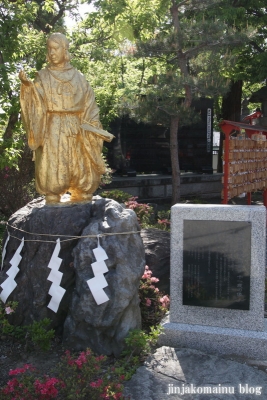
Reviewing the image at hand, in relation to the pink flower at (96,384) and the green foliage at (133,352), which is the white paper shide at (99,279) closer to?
the green foliage at (133,352)

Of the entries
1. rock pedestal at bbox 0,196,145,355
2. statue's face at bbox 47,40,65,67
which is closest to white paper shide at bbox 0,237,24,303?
rock pedestal at bbox 0,196,145,355

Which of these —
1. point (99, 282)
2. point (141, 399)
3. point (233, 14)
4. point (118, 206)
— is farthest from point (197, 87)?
point (141, 399)

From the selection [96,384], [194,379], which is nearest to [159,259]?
[194,379]

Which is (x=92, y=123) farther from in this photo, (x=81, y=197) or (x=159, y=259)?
(x=159, y=259)

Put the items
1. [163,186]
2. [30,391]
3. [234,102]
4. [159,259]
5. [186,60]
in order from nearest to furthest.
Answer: [30,391] → [159,259] → [186,60] → [163,186] → [234,102]

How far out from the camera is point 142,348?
158 inches

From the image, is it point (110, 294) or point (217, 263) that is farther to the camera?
point (217, 263)

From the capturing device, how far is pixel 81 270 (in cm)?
416

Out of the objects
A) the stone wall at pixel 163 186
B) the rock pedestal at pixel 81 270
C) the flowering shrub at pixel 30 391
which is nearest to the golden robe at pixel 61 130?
the rock pedestal at pixel 81 270

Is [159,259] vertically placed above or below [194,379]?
above

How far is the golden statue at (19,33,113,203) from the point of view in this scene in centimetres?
477

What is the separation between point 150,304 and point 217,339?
85cm

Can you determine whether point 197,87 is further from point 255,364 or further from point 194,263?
point 255,364

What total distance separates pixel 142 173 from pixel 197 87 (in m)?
6.11
